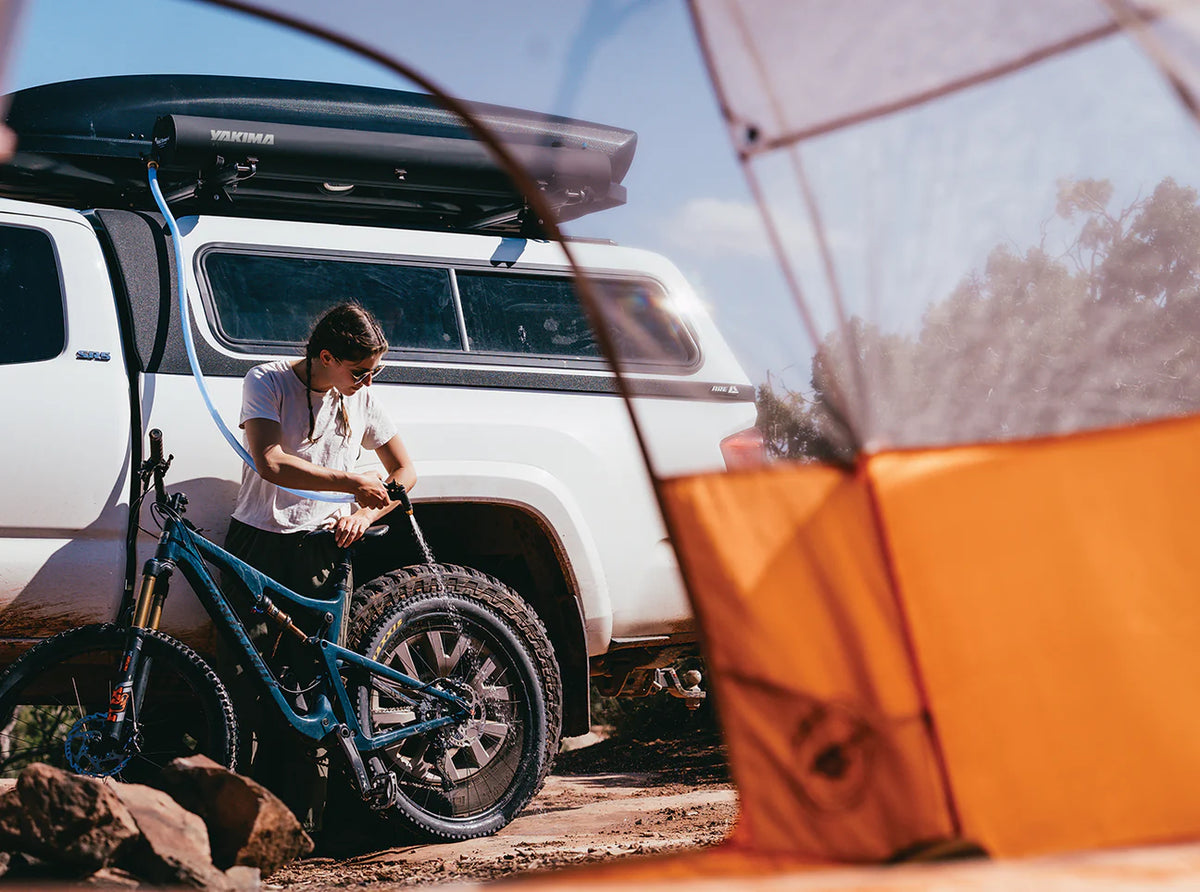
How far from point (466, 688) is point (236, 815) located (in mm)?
970

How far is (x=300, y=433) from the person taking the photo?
14.3ft

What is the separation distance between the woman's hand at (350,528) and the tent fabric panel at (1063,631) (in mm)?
2168

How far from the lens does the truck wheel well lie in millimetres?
4688

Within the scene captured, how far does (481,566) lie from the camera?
4.89m

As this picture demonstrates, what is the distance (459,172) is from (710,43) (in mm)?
2241

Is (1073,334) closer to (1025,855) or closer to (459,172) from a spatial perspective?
(1025,855)

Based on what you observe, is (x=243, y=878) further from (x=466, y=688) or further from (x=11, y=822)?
(x=466, y=688)

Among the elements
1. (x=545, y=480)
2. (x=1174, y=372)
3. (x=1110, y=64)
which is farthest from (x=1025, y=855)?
(x=545, y=480)

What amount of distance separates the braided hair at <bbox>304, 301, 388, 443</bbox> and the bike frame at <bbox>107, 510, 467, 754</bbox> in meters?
0.77

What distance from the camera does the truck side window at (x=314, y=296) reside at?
446cm

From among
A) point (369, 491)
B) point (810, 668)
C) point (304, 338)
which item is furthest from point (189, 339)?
point (810, 668)

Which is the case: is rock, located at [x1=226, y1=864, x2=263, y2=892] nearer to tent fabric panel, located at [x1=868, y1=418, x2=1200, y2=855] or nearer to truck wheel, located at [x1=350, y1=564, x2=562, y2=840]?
truck wheel, located at [x1=350, y1=564, x2=562, y2=840]

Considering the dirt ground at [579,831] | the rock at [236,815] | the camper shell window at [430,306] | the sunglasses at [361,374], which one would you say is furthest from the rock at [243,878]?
the camper shell window at [430,306]

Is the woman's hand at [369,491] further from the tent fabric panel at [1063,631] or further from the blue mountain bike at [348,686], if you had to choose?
the tent fabric panel at [1063,631]
